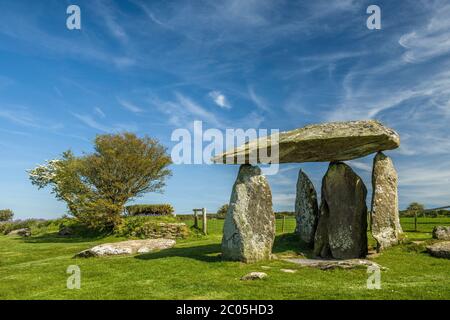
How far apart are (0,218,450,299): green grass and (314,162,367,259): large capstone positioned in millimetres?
1174

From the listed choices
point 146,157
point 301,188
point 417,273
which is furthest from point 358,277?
point 146,157

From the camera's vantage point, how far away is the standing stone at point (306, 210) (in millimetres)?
18219

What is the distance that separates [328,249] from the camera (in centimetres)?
1680

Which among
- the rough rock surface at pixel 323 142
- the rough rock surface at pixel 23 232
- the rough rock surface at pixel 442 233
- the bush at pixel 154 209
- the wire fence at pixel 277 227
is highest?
the rough rock surface at pixel 323 142

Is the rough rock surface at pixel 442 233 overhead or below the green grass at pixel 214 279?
overhead

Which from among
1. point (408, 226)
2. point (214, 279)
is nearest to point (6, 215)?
point (408, 226)

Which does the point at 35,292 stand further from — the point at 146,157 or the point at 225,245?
the point at 146,157

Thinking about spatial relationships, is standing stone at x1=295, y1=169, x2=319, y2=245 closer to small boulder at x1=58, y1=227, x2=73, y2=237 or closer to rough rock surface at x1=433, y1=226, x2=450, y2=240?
rough rock surface at x1=433, y1=226, x2=450, y2=240

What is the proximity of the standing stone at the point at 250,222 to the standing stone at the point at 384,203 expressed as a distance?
4.66 meters

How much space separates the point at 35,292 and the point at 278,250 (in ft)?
31.2

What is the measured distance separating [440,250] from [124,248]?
42.8 feet

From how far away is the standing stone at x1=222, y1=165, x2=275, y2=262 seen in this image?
1481 cm

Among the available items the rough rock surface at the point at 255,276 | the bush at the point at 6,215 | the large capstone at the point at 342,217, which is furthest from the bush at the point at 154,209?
the bush at the point at 6,215

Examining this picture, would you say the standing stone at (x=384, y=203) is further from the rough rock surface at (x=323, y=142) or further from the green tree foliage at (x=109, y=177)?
the green tree foliage at (x=109, y=177)
